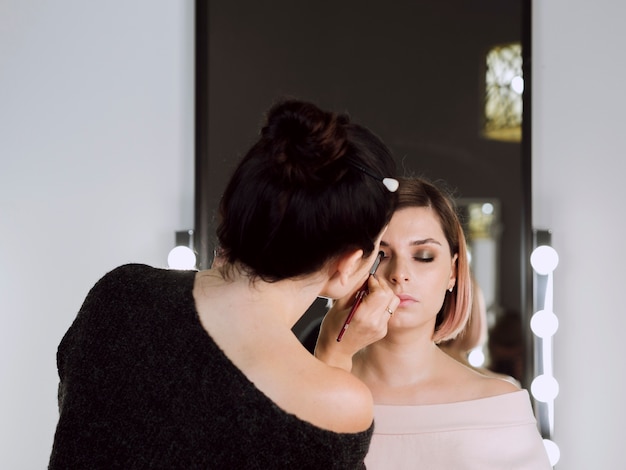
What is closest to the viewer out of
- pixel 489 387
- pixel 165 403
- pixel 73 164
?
pixel 165 403

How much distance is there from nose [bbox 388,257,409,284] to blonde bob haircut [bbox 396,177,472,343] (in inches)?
3.6

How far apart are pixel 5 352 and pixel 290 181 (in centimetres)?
138

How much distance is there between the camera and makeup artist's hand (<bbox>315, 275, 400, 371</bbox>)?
1.02 meters

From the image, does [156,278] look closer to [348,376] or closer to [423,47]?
[348,376]

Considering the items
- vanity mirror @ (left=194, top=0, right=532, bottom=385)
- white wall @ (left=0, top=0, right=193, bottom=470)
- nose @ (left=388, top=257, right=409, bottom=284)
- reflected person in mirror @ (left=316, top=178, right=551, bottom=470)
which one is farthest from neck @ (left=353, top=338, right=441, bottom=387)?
white wall @ (left=0, top=0, right=193, bottom=470)

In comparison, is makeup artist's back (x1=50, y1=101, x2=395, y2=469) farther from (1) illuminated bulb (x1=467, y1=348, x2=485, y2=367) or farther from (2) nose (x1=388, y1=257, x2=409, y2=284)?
(1) illuminated bulb (x1=467, y1=348, x2=485, y2=367)

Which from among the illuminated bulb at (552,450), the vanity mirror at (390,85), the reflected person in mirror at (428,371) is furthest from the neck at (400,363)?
the illuminated bulb at (552,450)

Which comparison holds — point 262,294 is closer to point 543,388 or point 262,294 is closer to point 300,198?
point 300,198

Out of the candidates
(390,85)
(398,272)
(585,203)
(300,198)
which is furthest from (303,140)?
(585,203)

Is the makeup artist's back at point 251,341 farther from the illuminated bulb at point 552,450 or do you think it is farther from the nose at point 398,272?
the illuminated bulb at point 552,450

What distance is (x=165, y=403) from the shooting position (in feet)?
2.56

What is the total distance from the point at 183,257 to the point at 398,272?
74 centimetres

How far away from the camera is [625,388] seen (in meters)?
1.74

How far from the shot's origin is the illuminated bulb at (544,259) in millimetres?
1701
